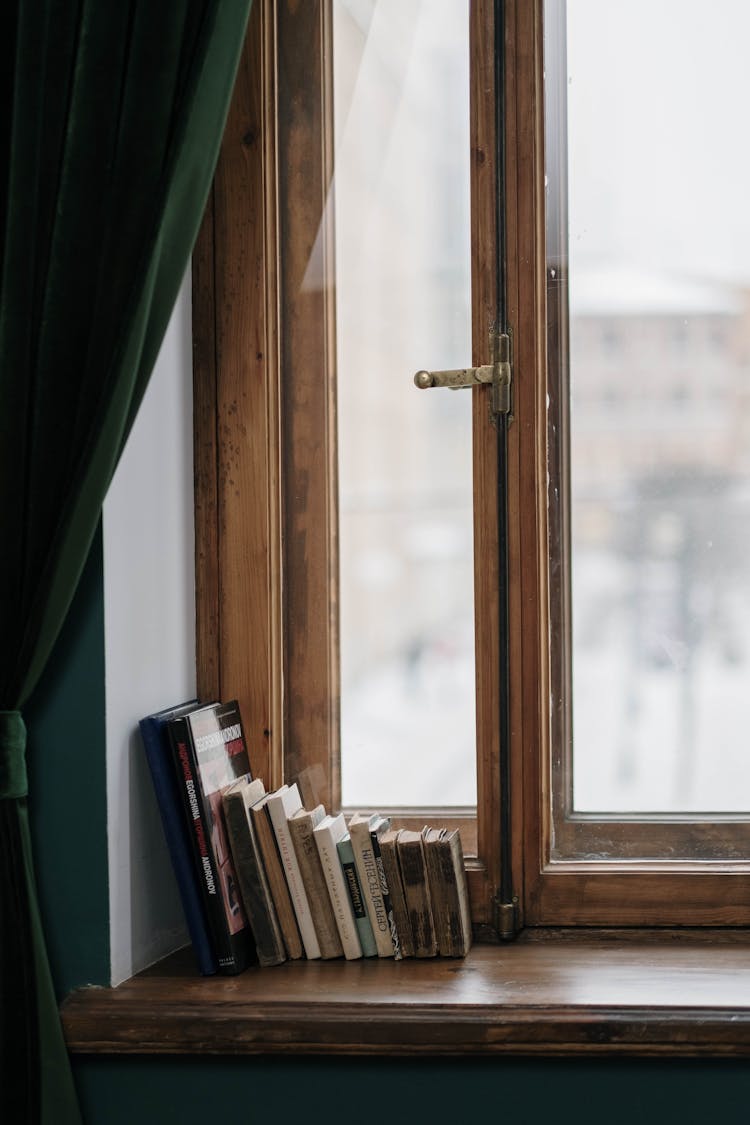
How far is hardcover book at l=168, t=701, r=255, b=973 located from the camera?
4.44 ft

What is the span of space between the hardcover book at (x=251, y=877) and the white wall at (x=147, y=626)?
127 millimetres

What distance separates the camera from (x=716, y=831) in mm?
1498

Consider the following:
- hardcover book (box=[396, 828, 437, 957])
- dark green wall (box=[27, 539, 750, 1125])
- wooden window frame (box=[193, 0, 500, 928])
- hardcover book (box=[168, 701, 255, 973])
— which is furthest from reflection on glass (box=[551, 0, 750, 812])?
hardcover book (box=[168, 701, 255, 973])

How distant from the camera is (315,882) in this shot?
4.59 ft

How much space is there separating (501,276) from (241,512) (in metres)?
0.51

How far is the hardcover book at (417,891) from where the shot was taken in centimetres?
138

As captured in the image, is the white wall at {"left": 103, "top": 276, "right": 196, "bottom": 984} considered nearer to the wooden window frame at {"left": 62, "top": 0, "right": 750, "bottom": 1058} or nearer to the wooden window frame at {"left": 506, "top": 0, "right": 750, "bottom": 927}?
the wooden window frame at {"left": 62, "top": 0, "right": 750, "bottom": 1058}

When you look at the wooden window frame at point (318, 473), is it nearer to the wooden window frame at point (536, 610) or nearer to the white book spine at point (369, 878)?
the wooden window frame at point (536, 610)

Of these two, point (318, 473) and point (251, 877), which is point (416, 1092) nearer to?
point (251, 877)

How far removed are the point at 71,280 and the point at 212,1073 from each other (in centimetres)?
99

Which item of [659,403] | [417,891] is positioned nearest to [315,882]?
[417,891]

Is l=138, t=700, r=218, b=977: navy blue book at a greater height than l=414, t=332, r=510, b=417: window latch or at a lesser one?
lesser

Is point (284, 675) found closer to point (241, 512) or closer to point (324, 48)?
point (241, 512)

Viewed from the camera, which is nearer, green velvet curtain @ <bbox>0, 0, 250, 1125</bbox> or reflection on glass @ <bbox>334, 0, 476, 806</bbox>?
green velvet curtain @ <bbox>0, 0, 250, 1125</bbox>
